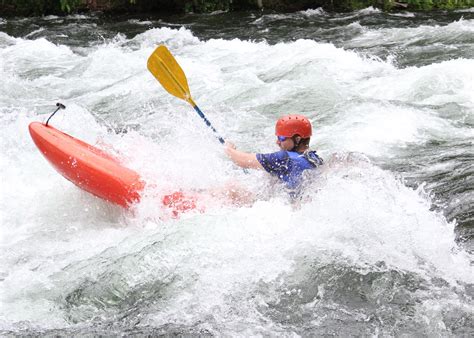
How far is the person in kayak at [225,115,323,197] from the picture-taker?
4.38 m

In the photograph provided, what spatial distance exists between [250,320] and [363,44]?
26.4ft

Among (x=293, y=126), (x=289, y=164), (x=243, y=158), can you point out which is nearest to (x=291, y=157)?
(x=289, y=164)

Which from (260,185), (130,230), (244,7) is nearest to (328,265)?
(260,185)

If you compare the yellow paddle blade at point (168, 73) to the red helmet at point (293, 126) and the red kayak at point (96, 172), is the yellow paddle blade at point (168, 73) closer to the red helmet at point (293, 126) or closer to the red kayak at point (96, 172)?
the red kayak at point (96, 172)

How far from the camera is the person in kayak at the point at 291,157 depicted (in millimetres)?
4383

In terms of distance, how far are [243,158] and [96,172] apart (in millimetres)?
1149

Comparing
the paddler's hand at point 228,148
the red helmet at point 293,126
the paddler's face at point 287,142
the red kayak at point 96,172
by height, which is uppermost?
the red helmet at point 293,126

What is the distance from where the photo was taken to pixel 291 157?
14.4 feet

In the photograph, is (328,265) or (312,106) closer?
(328,265)

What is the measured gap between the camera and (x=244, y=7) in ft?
50.4

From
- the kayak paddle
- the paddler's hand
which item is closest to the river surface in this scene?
the paddler's hand

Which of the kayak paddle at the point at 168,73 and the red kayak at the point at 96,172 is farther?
the kayak paddle at the point at 168,73

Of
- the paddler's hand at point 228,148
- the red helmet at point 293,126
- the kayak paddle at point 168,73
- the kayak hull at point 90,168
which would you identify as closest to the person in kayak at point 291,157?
the red helmet at point 293,126

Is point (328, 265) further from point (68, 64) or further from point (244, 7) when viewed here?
point (244, 7)
